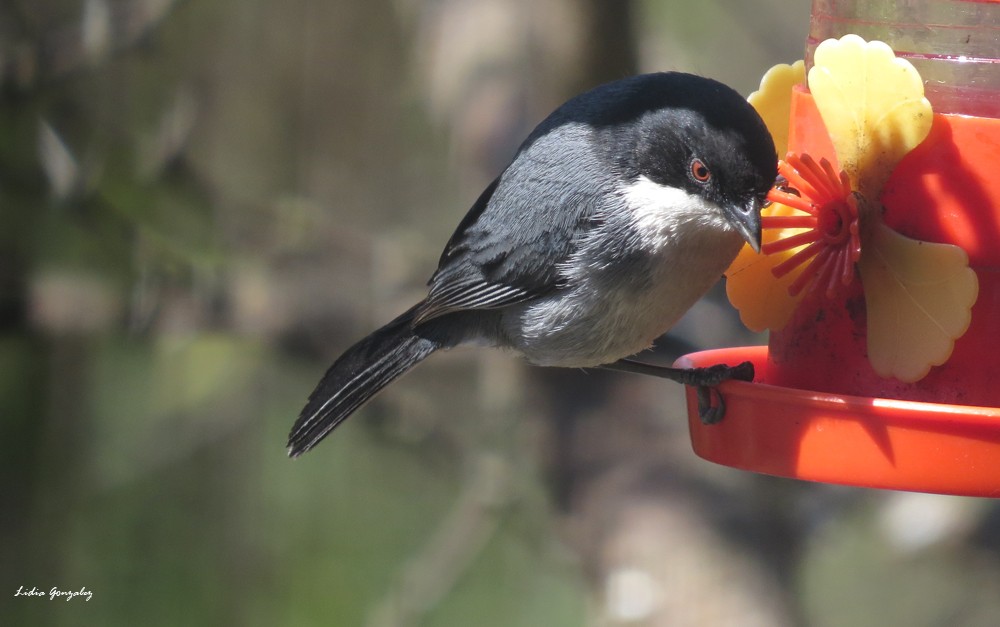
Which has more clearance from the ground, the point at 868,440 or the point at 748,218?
the point at 748,218

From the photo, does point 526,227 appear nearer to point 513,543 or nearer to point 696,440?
point 696,440

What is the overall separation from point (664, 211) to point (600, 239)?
17cm

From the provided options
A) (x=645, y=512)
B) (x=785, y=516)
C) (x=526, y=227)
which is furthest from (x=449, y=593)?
(x=526, y=227)

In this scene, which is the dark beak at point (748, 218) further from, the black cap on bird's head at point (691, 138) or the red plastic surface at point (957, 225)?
the red plastic surface at point (957, 225)

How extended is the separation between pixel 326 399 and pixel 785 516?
94.9 inches

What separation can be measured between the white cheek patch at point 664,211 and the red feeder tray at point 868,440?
411mm

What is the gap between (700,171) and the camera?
92.0 inches

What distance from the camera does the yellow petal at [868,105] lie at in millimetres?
2035

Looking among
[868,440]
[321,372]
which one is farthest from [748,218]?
[321,372]

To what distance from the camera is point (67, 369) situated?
521cm

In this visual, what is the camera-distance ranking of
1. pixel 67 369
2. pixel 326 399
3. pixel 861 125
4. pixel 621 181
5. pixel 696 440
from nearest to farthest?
1. pixel 861 125
2. pixel 696 440
3. pixel 621 181
4. pixel 326 399
5. pixel 67 369
